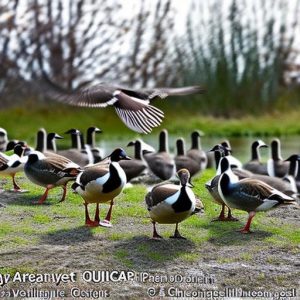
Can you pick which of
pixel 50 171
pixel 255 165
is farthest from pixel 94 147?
pixel 50 171

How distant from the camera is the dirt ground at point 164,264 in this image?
20.2ft

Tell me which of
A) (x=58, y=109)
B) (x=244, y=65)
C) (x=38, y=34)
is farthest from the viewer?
(x=244, y=65)

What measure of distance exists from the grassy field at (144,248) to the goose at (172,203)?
22cm

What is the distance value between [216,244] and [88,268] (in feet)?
4.88

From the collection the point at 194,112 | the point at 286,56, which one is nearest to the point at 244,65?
the point at 286,56

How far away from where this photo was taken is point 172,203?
23.8 feet

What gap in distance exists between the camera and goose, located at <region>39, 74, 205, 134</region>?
21.8 ft

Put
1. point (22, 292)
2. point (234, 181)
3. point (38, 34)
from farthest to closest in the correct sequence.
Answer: point (38, 34) → point (234, 181) → point (22, 292)

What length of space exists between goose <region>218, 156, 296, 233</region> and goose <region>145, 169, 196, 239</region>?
85 centimetres

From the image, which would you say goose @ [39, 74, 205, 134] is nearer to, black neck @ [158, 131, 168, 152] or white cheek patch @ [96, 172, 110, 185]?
white cheek patch @ [96, 172, 110, 185]

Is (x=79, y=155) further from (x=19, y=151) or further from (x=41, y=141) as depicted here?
(x=19, y=151)

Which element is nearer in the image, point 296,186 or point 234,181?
point 234,181

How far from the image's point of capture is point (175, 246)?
7.28m

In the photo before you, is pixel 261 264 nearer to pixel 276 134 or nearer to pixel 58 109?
pixel 58 109
